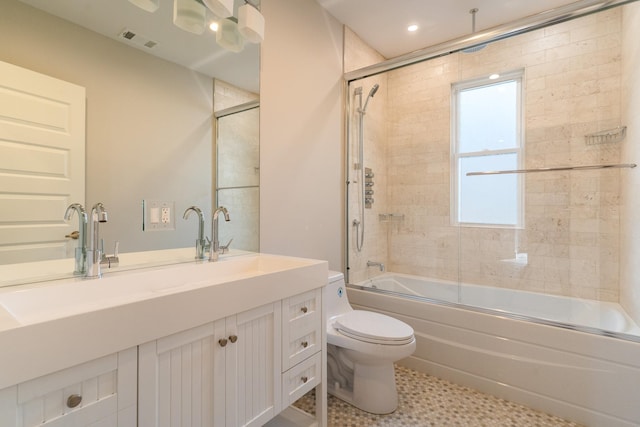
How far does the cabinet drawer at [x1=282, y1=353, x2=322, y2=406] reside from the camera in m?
1.27

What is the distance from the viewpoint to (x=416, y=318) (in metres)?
2.16

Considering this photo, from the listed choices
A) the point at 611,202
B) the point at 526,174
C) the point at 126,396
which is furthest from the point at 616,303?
the point at 126,396

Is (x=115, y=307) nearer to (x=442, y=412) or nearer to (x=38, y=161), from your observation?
(x=38, y=161)

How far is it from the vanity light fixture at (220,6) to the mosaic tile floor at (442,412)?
2.07 metres

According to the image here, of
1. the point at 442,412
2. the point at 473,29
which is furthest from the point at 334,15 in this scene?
the point at 442,412

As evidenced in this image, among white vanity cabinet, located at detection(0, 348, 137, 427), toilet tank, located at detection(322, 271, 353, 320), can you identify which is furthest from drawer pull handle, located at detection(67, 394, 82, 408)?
toilet tank, located at detection(322, 271, 353, 320)

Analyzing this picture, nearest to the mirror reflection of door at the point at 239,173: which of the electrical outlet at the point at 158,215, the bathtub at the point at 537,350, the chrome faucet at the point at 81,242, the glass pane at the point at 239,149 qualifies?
the glass pane at the point at 239,149

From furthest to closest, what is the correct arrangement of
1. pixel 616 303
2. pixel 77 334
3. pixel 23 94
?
pixel 616 303, pixel 23 94, pixel 77 334

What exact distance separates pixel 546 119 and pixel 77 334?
308cm

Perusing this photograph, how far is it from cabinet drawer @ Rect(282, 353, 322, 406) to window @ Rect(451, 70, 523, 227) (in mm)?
2001

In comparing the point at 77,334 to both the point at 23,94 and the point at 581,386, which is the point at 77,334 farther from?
the point at 581,386

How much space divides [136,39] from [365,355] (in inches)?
72.5

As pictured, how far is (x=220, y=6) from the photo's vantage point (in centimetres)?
138

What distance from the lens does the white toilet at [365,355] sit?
1589 mm
